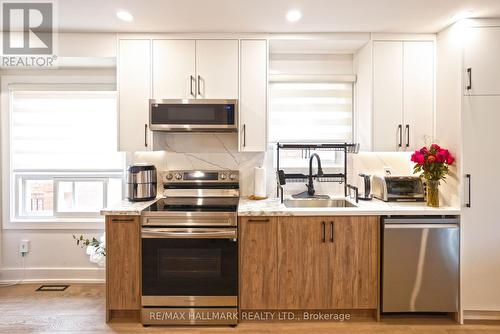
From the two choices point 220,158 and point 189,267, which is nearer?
point 189,267

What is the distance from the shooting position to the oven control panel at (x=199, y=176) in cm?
309

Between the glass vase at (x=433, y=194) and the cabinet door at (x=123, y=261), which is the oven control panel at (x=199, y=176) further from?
the glass vase at (x=433, y=194)

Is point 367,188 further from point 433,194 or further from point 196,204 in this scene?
point 196,204

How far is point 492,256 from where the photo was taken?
2496mm

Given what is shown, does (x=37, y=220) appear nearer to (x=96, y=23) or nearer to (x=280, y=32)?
(x=96, y=23)

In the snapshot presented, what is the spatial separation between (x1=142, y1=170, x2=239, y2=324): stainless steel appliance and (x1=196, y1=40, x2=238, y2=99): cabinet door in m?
1.06

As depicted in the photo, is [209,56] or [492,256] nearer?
[492,256]

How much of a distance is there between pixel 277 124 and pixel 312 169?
1.81 feet

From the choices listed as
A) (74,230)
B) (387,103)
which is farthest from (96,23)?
(387,103)

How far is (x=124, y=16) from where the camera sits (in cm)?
252

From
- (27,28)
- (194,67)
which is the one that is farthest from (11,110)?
(194,67)

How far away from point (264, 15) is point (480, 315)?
2832 mm

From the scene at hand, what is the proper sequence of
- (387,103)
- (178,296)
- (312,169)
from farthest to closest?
(312,169) < (387,103) < (178,296)

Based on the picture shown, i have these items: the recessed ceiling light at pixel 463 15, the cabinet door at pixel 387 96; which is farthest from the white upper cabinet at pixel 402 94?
the recessed ceiling light at pixel 463 15
